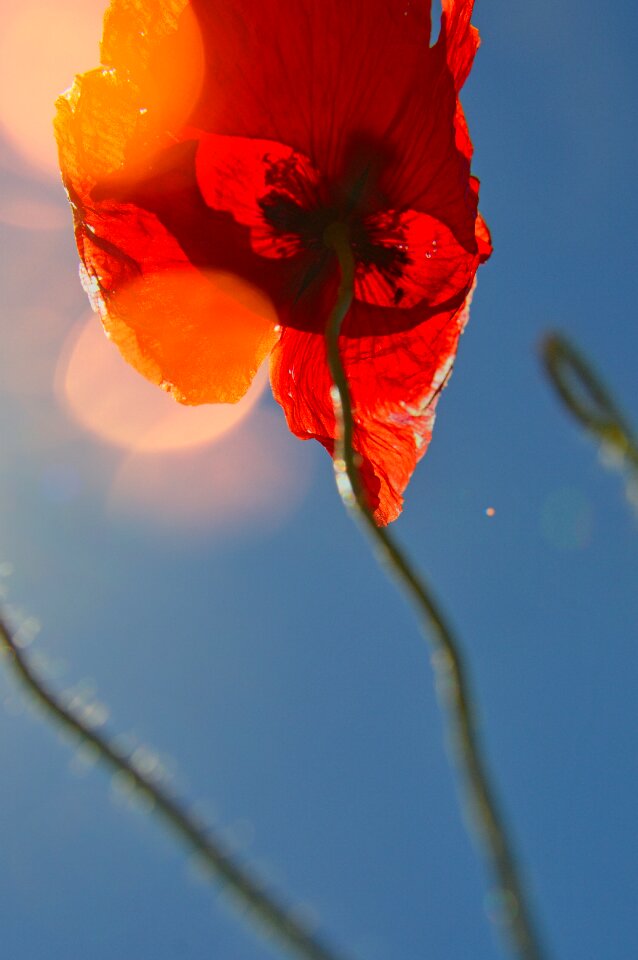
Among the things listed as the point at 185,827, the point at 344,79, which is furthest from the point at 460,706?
the point at 344,79

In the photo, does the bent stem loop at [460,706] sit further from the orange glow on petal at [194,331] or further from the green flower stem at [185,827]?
the orange glow on petal at [194,331]

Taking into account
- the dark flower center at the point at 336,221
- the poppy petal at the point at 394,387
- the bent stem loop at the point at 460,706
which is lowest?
the poppy petal at the point at 394,387

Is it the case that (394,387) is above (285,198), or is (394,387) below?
below

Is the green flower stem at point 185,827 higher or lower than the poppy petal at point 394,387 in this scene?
higher

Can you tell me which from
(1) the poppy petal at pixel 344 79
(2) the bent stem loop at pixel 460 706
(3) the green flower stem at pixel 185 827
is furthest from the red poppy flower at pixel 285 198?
(3) the green flower stem at pixel 185 827

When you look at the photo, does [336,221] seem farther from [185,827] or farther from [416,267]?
[185,827]

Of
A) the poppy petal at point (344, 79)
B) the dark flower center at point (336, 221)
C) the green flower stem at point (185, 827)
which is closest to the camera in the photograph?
the green flower stem at point (185, 827)

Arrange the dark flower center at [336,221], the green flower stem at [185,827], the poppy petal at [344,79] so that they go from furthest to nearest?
the dark flower center at [336,221], the poppy petal at [344,79], the green flower stem at [185,827]
